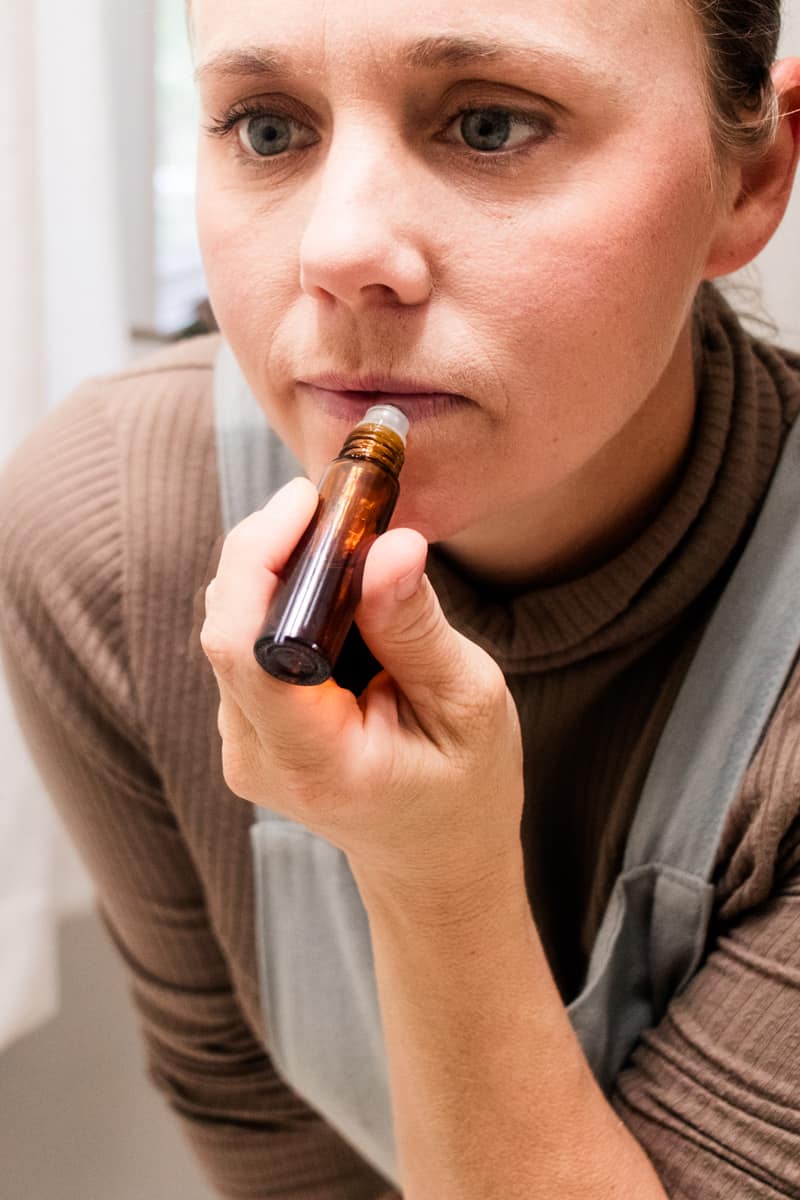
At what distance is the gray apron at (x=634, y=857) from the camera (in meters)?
0.66

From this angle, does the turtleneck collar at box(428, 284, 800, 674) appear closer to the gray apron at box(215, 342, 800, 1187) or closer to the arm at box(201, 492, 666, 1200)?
the gray apron at box(215, 342, 800, 1187)

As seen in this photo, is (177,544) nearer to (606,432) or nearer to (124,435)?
(124,435)

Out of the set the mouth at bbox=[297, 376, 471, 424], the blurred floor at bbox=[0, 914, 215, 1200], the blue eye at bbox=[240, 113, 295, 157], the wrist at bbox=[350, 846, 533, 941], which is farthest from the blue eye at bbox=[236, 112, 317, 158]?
the blurred floor at bbox=[0, 914, 215, 1200]

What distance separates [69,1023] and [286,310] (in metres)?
1.04

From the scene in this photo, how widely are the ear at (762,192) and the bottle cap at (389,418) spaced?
212mm

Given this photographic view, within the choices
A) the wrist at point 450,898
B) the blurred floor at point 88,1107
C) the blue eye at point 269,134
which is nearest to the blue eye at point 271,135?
the blue eye at point 269,134

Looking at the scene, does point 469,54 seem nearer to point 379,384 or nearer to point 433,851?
point 379,384

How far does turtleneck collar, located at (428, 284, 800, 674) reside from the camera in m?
0.70

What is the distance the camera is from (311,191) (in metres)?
0.57

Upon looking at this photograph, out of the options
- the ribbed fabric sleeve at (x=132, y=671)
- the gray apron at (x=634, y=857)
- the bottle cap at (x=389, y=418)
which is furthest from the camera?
the ribbed fabric sleeve at (x=132, y=671)

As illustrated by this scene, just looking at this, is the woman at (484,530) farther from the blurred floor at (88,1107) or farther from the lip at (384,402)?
the blurred floor at (88,1107)

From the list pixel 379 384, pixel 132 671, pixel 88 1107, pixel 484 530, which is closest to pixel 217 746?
pixel 132 671

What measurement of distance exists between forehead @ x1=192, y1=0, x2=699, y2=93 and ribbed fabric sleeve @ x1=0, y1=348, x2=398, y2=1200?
1.08ft

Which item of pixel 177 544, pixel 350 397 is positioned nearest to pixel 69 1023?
pixel 177 544
